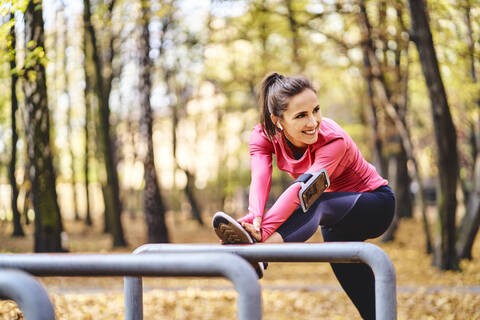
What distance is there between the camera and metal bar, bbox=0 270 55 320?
63.7 inches

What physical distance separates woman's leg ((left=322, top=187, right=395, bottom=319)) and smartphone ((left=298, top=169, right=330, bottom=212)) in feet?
1.07

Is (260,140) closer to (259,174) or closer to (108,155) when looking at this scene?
(259,174)

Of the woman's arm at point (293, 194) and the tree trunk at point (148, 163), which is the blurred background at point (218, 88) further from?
the woman's arm at point (293, 194)

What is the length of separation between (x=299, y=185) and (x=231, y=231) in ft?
1.25

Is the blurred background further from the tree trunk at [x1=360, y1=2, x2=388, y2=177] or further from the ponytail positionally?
the ponytail

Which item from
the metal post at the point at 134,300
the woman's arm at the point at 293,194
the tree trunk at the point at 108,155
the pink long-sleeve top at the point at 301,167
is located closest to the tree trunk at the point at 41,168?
the tree trunk at the point at 108,155

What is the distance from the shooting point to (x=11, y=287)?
1655mm

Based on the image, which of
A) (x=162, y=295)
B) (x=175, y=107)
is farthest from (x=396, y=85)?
(x=175, y=107)

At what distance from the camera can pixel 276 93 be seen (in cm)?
288

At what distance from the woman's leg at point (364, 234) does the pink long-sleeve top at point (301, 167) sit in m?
0.11

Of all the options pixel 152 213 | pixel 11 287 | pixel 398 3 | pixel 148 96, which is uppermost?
pixel 398 3

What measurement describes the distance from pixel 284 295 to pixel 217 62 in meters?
16.0

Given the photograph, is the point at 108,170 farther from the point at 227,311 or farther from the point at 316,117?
the point at 316,117

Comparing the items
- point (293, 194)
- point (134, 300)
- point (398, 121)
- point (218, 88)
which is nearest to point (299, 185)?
point (293, 194)
